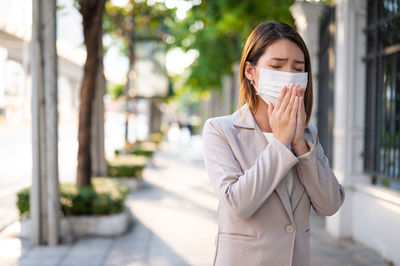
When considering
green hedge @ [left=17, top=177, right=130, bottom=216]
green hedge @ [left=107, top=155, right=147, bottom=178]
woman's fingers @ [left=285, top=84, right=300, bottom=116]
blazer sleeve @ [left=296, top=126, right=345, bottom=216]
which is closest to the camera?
woman's fingers @ [left=285, top=84, right=300, bottom=116]

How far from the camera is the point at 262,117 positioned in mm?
2004

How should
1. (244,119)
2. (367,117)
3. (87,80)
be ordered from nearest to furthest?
(244,119)
(367,117)
(87,80)

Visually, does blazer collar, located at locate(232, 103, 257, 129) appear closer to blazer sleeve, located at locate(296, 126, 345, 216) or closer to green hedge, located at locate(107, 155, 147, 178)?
blazer sleeve, located at locate(296, 126, 345, 216)

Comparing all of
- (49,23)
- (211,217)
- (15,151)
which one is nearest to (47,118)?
(49,23)

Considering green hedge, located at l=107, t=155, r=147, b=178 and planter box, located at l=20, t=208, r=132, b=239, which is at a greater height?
green hedge, located at l=107, t=155, r=147, b=178

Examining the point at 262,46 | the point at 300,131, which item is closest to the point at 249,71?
the point at 262,46

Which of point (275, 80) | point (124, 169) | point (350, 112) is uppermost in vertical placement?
point (275, 80)

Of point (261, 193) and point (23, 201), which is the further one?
point (23, 201)

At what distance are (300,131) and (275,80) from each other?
9.5 inches

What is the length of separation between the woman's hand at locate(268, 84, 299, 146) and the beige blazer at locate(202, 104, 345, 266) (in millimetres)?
39

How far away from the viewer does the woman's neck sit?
78.0 inches

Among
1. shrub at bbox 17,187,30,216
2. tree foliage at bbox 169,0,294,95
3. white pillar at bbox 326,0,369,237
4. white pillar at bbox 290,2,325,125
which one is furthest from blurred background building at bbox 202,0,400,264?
shrub at bbox 17,187,30,216

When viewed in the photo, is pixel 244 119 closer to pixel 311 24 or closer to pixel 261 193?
pixel 261 193

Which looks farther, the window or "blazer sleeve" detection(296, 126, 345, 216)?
the window
